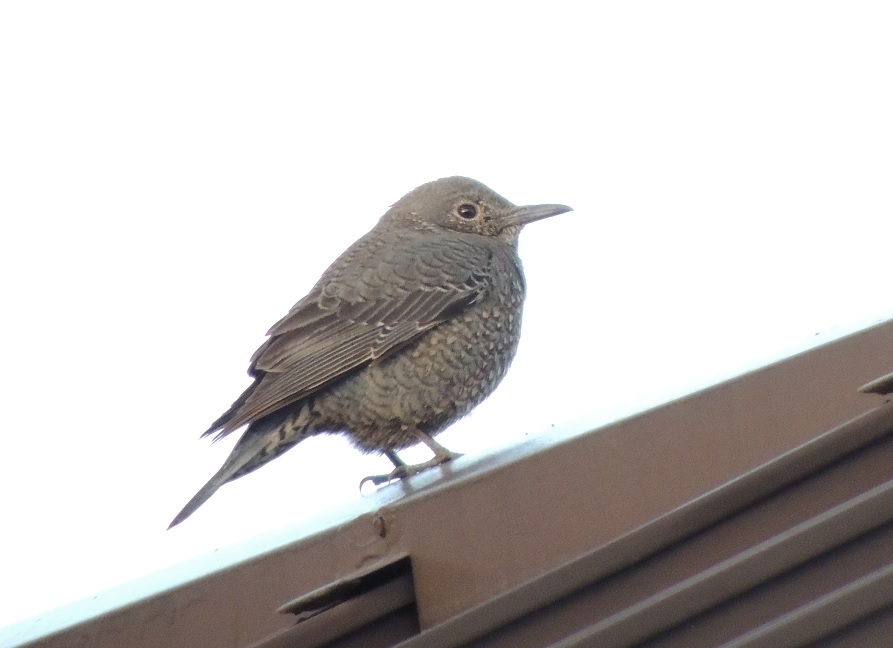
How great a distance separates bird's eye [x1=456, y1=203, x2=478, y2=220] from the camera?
5.64 metres

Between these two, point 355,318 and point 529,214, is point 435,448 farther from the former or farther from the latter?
point 529,214

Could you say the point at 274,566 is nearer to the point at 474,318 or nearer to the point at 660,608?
the point at 660,608

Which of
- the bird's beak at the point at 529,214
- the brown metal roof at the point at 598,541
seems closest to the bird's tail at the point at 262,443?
the bird's beak at the point at 529,214

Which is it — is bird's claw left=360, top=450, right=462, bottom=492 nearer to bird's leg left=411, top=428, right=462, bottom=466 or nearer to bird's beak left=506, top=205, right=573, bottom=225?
bird's leg left=411, top=428, right=462, bottom=466

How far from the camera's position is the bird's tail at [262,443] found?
4.17 meters

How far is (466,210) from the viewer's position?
18.5ft

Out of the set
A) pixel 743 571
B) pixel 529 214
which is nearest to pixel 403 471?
pixel 529 214

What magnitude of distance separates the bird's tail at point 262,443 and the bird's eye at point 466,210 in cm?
160

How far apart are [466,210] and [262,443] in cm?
185

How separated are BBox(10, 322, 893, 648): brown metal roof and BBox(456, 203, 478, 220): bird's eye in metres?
3.26

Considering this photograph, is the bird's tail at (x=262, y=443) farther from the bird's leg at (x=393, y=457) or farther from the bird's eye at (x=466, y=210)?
the bird's eye at (x=466, y=210)

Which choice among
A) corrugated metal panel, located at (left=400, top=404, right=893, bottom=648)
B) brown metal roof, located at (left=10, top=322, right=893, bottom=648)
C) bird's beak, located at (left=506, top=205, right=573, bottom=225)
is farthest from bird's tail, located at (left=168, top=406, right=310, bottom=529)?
corrugated metal panel, located at (left=400, top=404, right=893, bottom=648)

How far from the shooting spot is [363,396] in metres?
4.44

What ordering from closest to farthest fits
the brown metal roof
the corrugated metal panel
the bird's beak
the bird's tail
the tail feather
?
1. the corrugated metal panel
2. the brown metal roof
3. the tail feather
4. the bird's tail
5. the bird's beak
